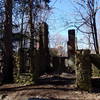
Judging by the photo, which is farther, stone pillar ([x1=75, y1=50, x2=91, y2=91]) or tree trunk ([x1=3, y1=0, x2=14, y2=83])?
tree trunk ([x1=3, y1=0, x2=14, y2=83])

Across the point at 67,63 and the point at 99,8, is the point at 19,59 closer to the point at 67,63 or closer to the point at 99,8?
the point at 67,63

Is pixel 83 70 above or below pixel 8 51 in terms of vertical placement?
below

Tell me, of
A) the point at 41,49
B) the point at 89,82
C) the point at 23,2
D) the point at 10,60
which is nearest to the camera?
the point at 89,82

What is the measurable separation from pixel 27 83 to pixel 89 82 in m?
3.82

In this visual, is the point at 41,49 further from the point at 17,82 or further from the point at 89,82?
the point at 89,82

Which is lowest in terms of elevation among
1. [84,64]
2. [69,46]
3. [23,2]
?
[84,64]

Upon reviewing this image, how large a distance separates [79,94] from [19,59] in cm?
602

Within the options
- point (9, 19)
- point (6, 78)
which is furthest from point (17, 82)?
point (9, 19)

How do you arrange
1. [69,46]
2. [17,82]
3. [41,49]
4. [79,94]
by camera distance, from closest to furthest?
[79,94], [17,82], [41,49], [69,46]

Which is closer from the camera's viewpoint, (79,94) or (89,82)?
(79,94)

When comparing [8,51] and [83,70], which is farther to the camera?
[8,51]

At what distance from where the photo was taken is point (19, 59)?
1512cm

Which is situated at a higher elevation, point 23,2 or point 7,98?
point 23,2

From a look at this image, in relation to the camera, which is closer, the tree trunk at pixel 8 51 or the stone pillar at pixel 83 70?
the stone pillar at pixel 83 70
